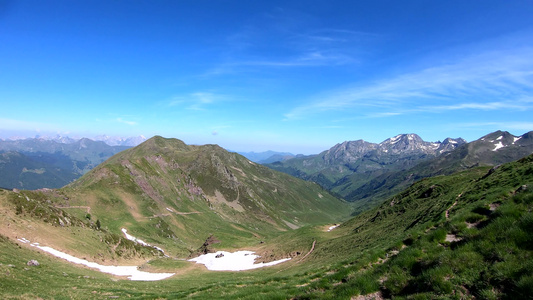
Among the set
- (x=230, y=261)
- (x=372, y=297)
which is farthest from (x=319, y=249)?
(x=372, y=297)

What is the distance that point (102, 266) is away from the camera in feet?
177

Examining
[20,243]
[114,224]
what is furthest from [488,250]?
[114,224]

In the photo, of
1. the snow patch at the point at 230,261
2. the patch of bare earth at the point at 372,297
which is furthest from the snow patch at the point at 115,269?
the patch of bare earth at the point at 372,297

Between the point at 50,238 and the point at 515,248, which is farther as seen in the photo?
the point at 50,238

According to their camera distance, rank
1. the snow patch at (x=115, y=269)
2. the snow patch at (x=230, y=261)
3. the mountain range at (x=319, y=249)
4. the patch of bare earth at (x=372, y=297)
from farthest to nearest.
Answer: the snow patch at (x=230, y=261), the snow patch at (x=115, y=269), the patch of bare earth at (x=372, y=297), the mountain range at (x=319, y=249)

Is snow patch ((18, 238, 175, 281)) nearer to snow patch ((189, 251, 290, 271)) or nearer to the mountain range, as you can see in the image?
the mountain range

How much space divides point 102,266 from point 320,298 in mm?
56902

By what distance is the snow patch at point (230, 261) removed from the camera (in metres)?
56.8

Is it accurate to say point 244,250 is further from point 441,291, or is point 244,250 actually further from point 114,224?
point 441,291

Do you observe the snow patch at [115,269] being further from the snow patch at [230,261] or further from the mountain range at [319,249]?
the snow patch at [230,261]

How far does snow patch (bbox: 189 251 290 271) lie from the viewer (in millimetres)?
56812

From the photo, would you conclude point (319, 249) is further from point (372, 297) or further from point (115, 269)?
point (372, 297)

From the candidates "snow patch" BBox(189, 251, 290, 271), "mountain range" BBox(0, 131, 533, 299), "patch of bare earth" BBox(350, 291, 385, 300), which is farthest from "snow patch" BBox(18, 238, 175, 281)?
"patch of bare earth" BBox(350, 291, 385, 300)

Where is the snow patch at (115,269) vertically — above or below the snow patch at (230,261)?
above
